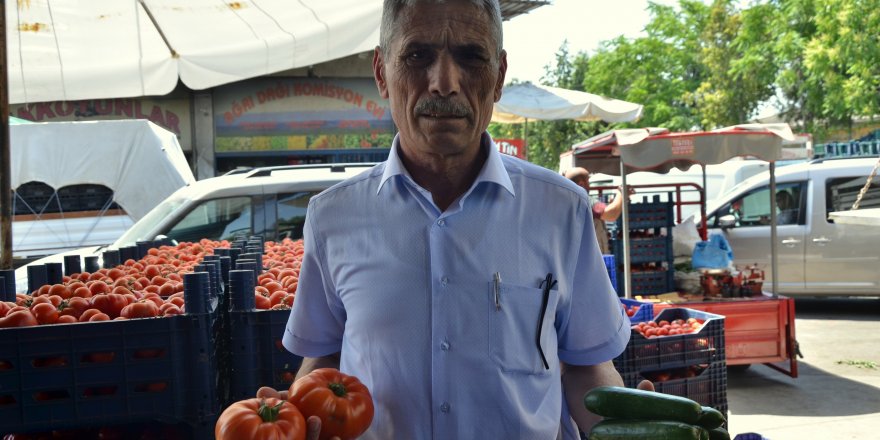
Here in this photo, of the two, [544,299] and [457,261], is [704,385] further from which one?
[457,261]

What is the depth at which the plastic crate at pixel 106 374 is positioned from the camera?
2.96 m

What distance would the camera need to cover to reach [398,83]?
6.68 feet

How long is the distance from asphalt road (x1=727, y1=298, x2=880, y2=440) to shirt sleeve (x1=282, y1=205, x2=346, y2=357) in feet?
17.4

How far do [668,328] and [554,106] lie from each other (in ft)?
Answer: 29.4

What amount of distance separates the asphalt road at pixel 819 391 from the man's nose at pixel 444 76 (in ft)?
18.3

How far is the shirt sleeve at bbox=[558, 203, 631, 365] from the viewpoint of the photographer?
214cm

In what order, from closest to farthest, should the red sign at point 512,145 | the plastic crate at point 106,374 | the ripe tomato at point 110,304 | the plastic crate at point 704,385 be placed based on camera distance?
the plastic crate at point 106,374
the ripe tomato at point 110,304
the plastic crate at point 704,385
the red sign at point 512,145

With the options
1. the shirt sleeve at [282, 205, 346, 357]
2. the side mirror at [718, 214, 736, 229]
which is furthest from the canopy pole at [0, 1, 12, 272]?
the side mirror at [718, 214, 736, 229]

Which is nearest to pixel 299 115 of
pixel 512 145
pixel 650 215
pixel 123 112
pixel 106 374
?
pixel 123 112

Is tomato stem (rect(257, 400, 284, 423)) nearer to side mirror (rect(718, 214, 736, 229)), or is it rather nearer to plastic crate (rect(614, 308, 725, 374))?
plastic crate (rect(614, 308, 725, 374))

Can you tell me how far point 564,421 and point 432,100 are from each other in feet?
3.26

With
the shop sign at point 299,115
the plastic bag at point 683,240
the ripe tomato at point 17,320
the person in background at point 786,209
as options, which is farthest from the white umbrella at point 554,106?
the ripe tomato at point 17,320

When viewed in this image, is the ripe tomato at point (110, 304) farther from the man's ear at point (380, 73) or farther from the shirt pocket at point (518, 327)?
the shirt pocket at point (518, 327)

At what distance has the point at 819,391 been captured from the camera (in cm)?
794
